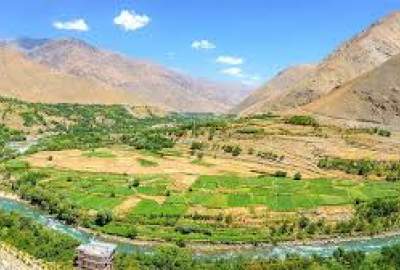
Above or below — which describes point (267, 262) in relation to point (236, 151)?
below

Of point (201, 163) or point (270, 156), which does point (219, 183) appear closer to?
point (201, 163)

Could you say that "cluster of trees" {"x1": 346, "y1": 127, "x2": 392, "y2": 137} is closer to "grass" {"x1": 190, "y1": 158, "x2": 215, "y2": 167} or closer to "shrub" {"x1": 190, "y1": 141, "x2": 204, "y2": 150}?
"shrub" {"x1": 190, "y1": 141, "x2": 204, "y2": 150}

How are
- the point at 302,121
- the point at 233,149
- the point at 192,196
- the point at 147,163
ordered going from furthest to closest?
the point at 302,121
the point at 233,149
the point at 147,163
the point at 192,196

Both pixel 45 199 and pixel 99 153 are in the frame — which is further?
pixel 99 153

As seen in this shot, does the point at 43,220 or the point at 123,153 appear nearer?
the point at 43,220

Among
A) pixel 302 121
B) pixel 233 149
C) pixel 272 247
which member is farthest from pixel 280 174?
pixel 302 121

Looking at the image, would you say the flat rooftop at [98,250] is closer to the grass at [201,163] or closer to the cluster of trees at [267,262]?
the cluster of trees at [267,262]

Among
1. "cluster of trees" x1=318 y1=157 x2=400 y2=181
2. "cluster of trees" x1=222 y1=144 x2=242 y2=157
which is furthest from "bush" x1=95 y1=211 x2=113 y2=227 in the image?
"cluster of trees" x1=222 y1=144 x2=242 y2=157

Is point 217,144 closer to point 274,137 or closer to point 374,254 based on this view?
point 274,137

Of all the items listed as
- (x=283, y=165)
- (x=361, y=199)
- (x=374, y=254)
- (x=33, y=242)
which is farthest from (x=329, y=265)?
(x=283, y=165)
